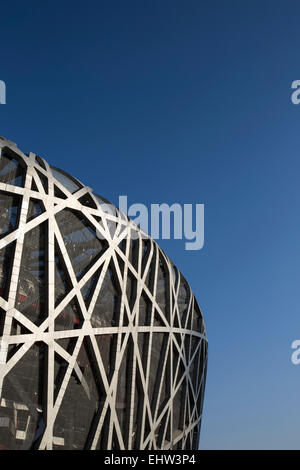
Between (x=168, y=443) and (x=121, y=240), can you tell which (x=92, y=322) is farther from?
(x=168, y=443)

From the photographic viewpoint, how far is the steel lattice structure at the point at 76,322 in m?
25.0

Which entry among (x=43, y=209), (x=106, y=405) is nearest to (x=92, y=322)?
(x=106, y=405)

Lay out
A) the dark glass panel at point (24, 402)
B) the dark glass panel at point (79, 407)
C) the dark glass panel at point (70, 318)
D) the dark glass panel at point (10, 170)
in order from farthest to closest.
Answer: the dark glass panel at point (70, 318) < the dark glass panel at point (79, 407) < the dark glass panel at point (10, 170) < the dark glass panel at point (24, 402)

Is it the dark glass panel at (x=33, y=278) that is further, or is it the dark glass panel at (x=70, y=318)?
the dark glass panel at (x=70, y=318)

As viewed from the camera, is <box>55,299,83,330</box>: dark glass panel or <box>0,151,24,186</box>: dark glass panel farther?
<box>55,299,83,330</box>: dark glass panel

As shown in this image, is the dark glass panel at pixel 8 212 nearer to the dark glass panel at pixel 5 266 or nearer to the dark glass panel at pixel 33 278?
the dark glass panel at pixel 5 266

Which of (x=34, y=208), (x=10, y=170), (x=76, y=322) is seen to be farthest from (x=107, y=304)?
(x=10, y=170)

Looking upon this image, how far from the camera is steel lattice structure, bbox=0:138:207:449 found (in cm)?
2498

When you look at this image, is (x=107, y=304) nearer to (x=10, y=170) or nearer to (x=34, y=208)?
(x=34, y=208)

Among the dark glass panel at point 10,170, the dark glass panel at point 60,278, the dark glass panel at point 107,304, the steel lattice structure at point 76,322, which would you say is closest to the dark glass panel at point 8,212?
the steel lattice structure at point 76,322

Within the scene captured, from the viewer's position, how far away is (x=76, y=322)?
2870 centimetres

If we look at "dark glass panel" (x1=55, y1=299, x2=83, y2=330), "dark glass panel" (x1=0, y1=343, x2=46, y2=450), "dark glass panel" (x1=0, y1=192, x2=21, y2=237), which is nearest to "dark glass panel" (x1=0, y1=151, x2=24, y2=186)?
"dark glass panel" (x1=0, y1=192, x2=21, y2=237)

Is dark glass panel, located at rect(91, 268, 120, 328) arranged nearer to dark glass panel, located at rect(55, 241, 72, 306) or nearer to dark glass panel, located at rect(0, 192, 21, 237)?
dark glass panel, located at rect(55, 241, 72, 306)
